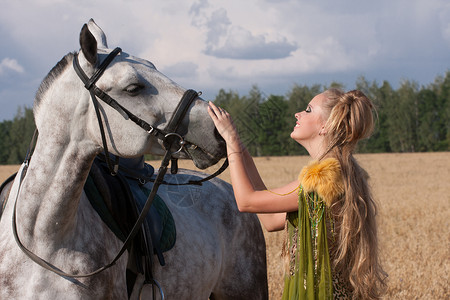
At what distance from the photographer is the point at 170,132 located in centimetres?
266

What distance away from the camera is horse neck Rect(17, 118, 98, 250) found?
2678 mm

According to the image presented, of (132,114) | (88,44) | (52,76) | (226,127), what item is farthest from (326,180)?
(52,76)

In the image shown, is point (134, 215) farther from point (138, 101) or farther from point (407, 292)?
point (407, 292)

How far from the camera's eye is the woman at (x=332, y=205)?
268cm

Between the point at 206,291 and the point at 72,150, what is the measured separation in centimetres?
190

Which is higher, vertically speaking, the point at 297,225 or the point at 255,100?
the point at 255,100

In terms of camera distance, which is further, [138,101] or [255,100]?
[255,100]

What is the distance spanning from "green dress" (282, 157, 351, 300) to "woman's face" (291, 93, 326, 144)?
1.07 feet

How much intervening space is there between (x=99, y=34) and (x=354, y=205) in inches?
69.8

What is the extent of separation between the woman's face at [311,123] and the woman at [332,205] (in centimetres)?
5

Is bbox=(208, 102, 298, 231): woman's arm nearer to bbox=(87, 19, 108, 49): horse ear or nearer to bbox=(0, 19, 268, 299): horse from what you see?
bbox=(0, 19, 268, 299): horse

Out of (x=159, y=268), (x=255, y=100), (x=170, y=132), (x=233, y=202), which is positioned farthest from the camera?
(x=233, y=202)

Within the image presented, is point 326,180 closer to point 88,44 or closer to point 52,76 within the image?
point 88,44

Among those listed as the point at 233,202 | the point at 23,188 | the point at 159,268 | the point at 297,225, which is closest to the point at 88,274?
the point at 23,188
